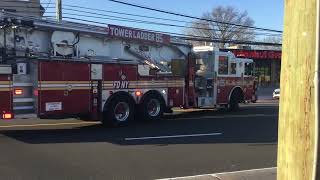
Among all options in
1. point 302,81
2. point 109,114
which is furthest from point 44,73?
point 302,81

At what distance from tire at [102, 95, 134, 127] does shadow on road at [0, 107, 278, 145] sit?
300 millimetres

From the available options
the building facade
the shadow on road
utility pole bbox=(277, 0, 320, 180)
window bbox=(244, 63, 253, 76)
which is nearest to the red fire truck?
the shadow on road

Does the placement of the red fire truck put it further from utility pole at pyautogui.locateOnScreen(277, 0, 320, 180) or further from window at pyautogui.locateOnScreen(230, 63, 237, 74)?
utility pole at pyautogui.locateOnScreen(277, 0, 320, 180)

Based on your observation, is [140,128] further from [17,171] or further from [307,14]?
[307,14]

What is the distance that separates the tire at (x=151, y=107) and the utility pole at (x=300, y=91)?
1414 cm

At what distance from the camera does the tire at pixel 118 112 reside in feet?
53.0

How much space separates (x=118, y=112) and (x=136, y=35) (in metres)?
3.02

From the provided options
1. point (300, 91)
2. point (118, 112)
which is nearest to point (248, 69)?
point (118, 112)

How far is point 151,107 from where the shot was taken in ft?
58.5

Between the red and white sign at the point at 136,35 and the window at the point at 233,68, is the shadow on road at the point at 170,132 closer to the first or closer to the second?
the red and white sign at the point at 136,35

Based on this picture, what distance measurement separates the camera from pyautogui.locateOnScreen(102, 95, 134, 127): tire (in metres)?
16.2

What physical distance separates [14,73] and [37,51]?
1593mm

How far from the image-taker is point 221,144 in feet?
41.1

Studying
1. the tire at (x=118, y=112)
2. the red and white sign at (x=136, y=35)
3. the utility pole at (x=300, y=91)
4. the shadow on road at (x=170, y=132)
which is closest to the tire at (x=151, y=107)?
the shadow on road at (x=170, y=132)
